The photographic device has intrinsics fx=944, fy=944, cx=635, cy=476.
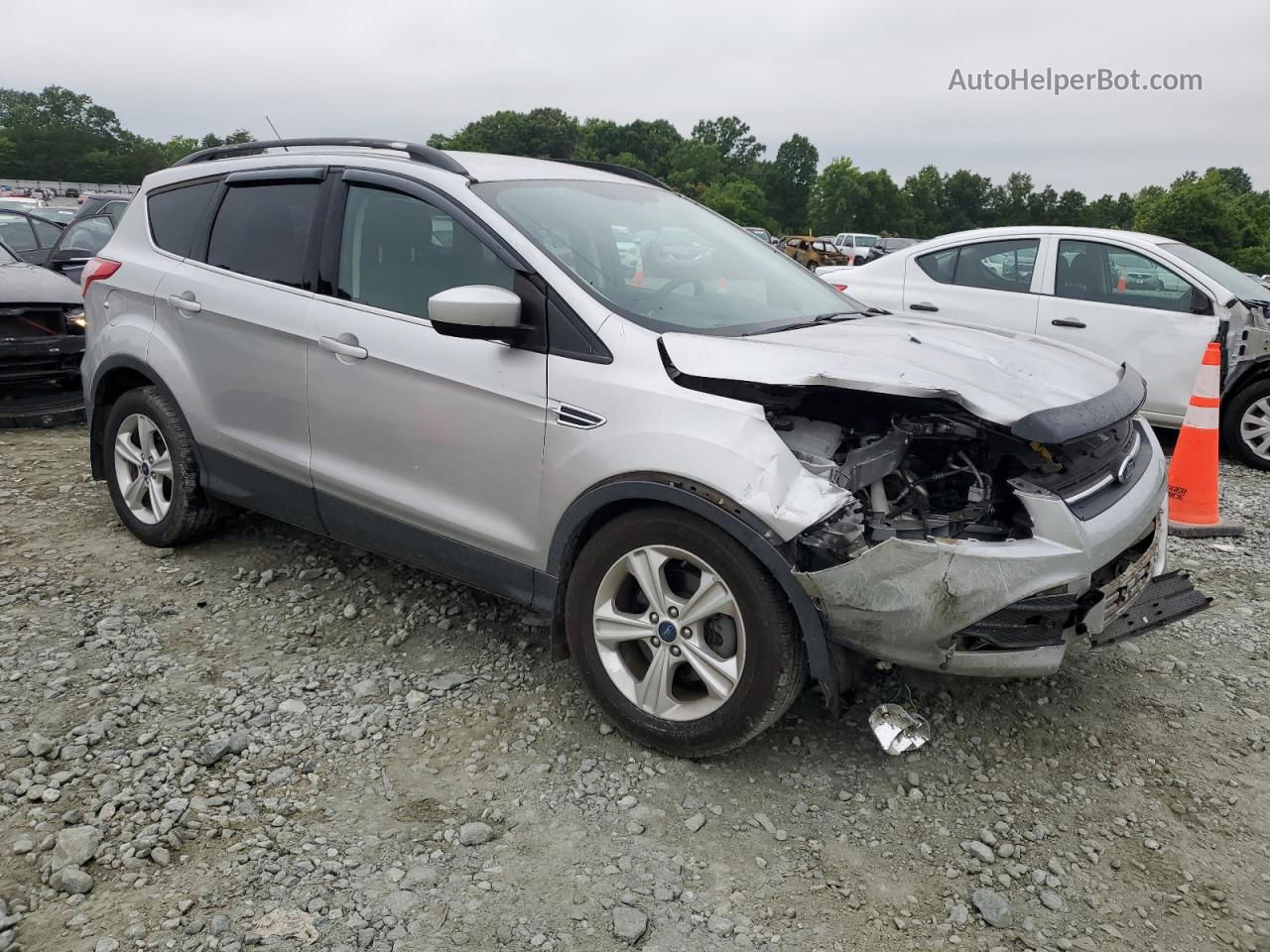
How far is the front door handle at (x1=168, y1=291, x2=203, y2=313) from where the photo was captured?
4039 mm

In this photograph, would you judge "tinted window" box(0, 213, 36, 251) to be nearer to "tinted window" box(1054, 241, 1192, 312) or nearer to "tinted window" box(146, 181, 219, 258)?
"tinted window" box(146, 181, 219, 258)

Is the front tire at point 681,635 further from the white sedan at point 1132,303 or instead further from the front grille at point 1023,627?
the white sedan at point 1132,303

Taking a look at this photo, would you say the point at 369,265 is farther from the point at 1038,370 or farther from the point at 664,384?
the point at 1038,370

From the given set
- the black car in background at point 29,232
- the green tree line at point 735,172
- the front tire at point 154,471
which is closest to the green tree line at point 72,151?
the green tree line at point 735,172

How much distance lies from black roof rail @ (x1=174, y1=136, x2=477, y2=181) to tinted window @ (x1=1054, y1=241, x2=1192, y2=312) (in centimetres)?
528

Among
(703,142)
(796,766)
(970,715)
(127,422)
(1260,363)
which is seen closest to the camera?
(796,766)

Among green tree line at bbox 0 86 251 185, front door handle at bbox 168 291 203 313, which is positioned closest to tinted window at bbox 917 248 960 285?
front door handle at bbox 168 291 203 313

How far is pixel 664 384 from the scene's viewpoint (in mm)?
2820

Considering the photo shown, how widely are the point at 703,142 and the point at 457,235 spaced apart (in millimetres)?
111982

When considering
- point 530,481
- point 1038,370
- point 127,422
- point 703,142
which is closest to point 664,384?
point 530,481

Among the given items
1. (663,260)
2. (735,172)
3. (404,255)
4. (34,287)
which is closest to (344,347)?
(404,255)

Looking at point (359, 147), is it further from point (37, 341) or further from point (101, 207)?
point (101, 207)

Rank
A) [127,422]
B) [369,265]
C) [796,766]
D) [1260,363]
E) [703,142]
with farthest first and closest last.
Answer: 1. [703,142]
2. [1260,363]
3. [127,422]
4. [369,265]
5. [796,766]

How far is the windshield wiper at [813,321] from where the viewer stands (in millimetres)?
3201
